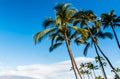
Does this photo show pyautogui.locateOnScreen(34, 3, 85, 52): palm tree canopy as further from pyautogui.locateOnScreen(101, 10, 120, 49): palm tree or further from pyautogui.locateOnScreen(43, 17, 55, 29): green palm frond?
pyautogui.locateOnScreen(101, 10, 120, 49): palm tree

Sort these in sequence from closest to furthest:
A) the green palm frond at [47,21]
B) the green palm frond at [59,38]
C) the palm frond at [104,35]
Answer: the green palm frond at [47,21] < the green palm frond at [59,38] < the palm frond at [104,35]

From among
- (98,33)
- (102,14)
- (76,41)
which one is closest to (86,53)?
(98,33)

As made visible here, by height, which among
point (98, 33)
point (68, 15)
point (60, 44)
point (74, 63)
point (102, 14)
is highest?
point (102, 14)

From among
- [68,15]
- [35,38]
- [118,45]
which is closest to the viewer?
[35,38]

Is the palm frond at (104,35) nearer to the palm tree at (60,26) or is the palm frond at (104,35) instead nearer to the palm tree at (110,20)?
the palm tree at (110,20)

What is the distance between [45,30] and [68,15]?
3.74 metres

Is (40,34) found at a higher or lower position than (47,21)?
lower

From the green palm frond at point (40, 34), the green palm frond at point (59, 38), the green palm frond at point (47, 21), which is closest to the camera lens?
the green palm frond at point (40, 34)

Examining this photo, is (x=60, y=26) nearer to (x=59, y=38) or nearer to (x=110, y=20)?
(x=59, y=38)

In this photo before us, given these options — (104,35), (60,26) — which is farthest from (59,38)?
(104,35)

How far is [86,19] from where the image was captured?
44.2m

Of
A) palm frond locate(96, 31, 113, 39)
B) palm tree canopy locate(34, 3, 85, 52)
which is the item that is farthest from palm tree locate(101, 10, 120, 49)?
palm tree canopy locate(34, 3, 85, 52)

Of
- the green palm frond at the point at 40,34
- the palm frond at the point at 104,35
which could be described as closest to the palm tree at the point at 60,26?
the green palm frond at the point at 40,34

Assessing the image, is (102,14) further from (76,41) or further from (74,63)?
(74,63)
